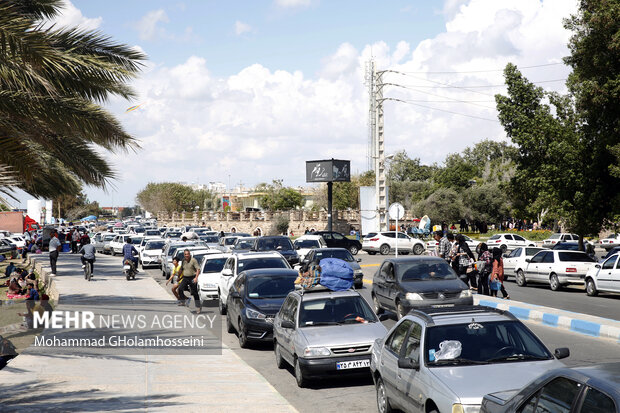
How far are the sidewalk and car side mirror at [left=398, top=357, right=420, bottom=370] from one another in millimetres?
2281

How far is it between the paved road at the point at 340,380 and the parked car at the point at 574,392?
14.7 feet

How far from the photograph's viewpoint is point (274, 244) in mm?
33250

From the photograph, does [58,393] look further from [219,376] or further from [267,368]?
[267,368]

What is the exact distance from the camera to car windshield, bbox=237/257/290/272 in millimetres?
20016

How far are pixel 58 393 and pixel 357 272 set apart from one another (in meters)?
16.9

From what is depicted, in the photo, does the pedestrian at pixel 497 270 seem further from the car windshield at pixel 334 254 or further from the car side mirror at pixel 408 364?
the car side mirror at pixel 408 364

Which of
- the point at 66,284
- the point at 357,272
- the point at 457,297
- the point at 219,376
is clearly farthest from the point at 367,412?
the point at 66,284

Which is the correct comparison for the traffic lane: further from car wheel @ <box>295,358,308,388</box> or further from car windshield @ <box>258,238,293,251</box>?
car wheel @ <box>295,358,308,388</box>

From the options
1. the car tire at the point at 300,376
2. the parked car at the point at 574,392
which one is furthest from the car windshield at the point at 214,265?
the parked car at the point at 574,392

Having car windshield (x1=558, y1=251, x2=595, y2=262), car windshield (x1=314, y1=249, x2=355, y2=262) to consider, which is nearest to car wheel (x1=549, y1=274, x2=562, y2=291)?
car windshield (x1=558, y1=251, x2=595, y2=262)

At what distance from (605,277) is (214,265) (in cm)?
1280

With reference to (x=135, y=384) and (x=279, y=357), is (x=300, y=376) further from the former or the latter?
(x=135, y=384)

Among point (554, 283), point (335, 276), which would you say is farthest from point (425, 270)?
point (554, 283)

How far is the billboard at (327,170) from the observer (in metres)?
68.7
